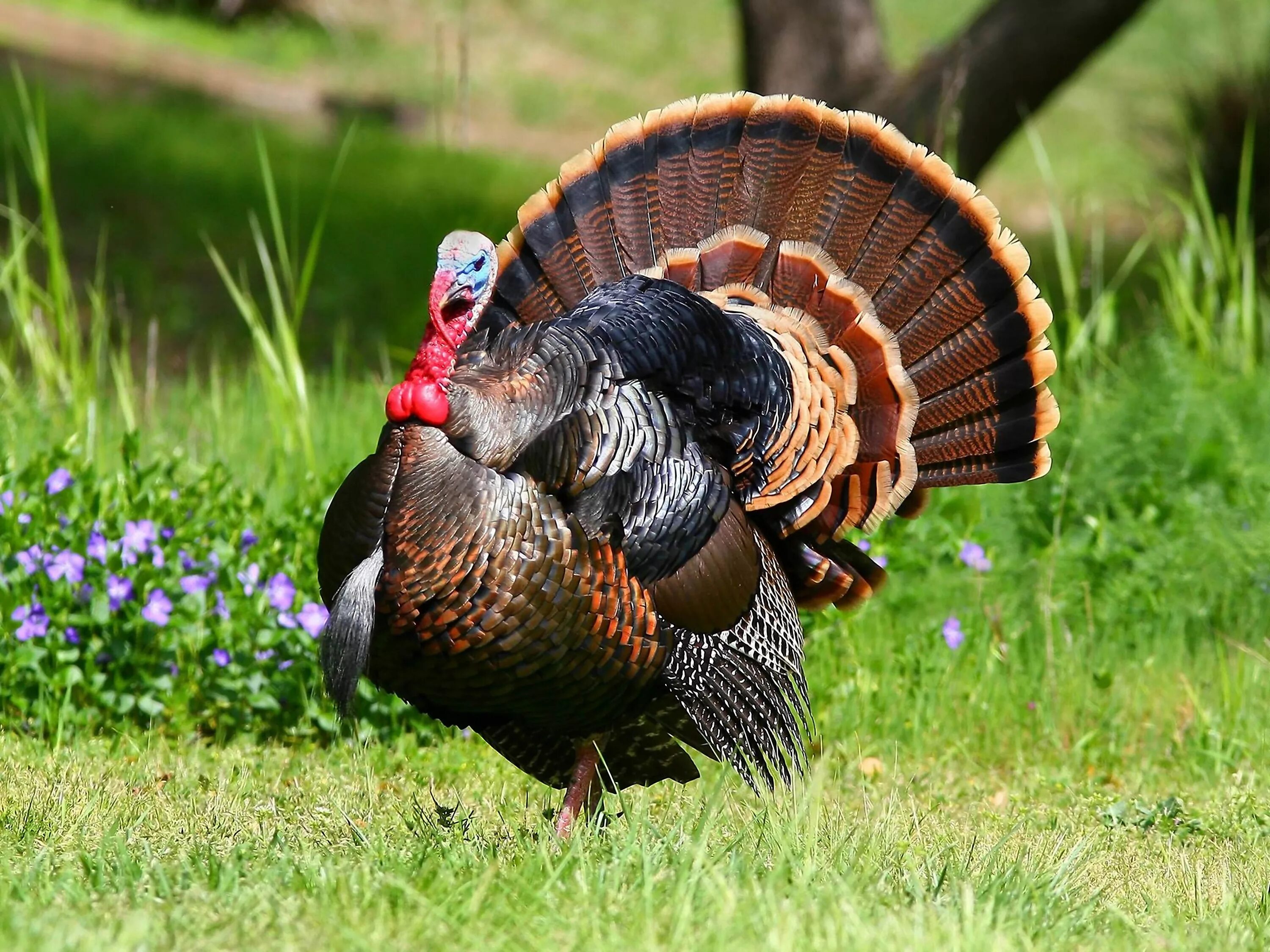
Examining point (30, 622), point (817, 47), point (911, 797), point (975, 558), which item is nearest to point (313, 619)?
point (30, 622)

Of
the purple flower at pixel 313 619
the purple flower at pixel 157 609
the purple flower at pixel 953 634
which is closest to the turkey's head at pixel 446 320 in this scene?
the purple flower at pixel 313 619

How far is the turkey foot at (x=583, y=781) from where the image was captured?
3721 millimetres

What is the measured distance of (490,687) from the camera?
321cm

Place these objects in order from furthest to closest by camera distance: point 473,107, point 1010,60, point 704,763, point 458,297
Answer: point 473,107, point 1010,60, point 704,763, point 458,297

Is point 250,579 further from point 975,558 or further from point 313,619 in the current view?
point 975,558

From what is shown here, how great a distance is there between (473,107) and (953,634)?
1517 centimetres

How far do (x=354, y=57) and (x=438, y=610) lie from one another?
18361mm

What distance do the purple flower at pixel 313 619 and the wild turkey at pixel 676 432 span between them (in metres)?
0.95

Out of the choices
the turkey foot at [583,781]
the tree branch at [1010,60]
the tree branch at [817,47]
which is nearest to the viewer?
the turkey foot at [583,781]

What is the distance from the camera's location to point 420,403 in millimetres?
3141

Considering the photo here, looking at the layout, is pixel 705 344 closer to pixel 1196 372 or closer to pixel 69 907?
pixel 69 907

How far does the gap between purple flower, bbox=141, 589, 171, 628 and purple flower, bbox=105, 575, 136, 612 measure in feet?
0.20

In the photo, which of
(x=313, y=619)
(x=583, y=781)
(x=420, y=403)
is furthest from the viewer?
(x=313, y=619)

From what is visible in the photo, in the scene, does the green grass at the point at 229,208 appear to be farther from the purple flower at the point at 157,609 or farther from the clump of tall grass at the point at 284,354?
the purple flower at the point at 157,609
